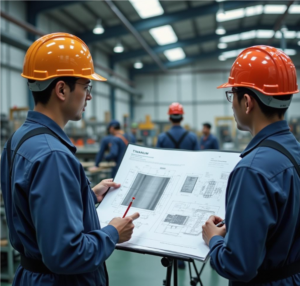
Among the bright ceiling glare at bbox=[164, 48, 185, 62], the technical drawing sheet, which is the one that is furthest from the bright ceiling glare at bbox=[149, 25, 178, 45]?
the technical drawing sheet

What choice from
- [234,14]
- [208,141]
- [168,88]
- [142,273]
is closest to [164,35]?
[234,14]

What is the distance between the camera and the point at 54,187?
109cm

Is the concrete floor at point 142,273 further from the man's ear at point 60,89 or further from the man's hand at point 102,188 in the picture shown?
the man's ear at point 60,89

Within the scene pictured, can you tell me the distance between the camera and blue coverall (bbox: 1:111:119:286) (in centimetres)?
108

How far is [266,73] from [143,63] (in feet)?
66.5

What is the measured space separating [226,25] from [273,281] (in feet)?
53.2

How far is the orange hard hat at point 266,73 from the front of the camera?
128 cm

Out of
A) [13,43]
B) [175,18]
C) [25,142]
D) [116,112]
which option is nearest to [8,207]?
[25,142]

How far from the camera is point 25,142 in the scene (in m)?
1.20

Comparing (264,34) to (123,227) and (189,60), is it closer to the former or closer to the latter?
(189,60)

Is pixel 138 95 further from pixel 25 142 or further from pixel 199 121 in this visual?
pixel 25 142

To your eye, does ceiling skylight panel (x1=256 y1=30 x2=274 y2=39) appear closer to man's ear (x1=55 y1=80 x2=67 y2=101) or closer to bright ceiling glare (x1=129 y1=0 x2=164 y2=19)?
bright ceiling glare (x1=129 y1=0 x2=164 y2=19)

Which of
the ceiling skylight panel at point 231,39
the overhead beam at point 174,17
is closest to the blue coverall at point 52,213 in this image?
the overhead beam at point 174,17

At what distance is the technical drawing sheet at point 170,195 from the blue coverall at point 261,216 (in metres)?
0.28
